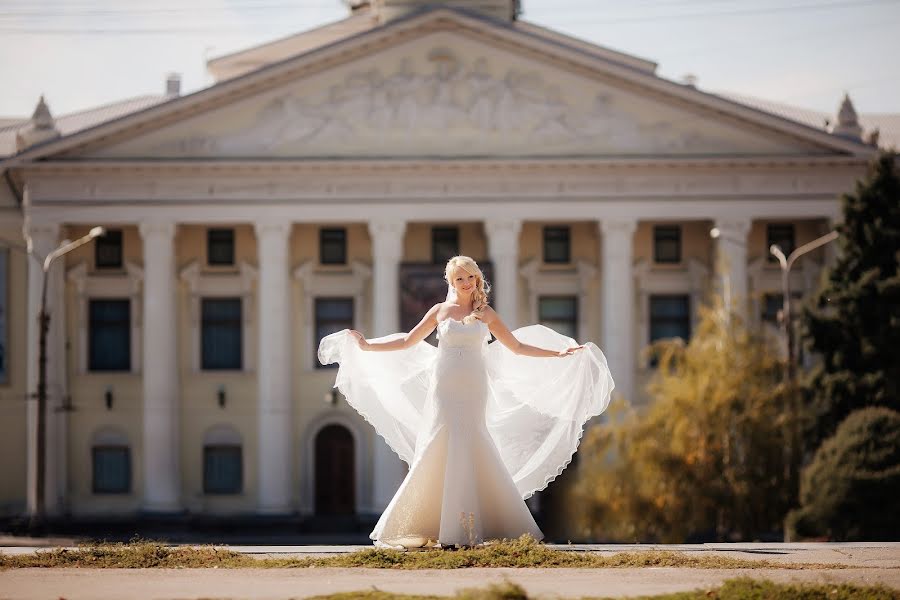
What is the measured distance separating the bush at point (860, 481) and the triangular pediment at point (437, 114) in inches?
685

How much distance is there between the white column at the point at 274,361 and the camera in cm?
5000

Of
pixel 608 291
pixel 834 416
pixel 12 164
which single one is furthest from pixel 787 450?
pixel 12 164

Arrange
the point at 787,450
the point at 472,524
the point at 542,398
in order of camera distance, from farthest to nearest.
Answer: the point at 787,450
the point at 542,398
the point at 472,524

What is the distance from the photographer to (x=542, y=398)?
17953mm

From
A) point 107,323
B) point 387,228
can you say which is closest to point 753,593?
point 387,228

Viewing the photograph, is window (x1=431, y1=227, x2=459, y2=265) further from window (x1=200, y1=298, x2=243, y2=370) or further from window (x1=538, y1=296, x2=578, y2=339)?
window (x1=200, y1=298, x2=243, y2=370)

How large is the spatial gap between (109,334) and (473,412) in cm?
3861

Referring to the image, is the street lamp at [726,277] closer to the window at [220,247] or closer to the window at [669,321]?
the window at [669,321]

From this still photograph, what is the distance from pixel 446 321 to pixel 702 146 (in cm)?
3530

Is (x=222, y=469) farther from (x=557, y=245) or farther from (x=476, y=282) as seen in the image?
(x=476, y=282)

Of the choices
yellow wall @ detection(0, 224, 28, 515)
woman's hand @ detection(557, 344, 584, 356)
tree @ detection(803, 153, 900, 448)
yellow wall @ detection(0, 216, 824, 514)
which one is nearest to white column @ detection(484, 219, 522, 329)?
yellow wall @ detection(0, 216, 824, 514)

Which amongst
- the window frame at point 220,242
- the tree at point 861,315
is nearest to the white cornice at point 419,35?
the window frame at point 220,242

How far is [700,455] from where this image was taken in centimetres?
4134

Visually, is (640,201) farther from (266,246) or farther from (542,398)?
(542,398)
